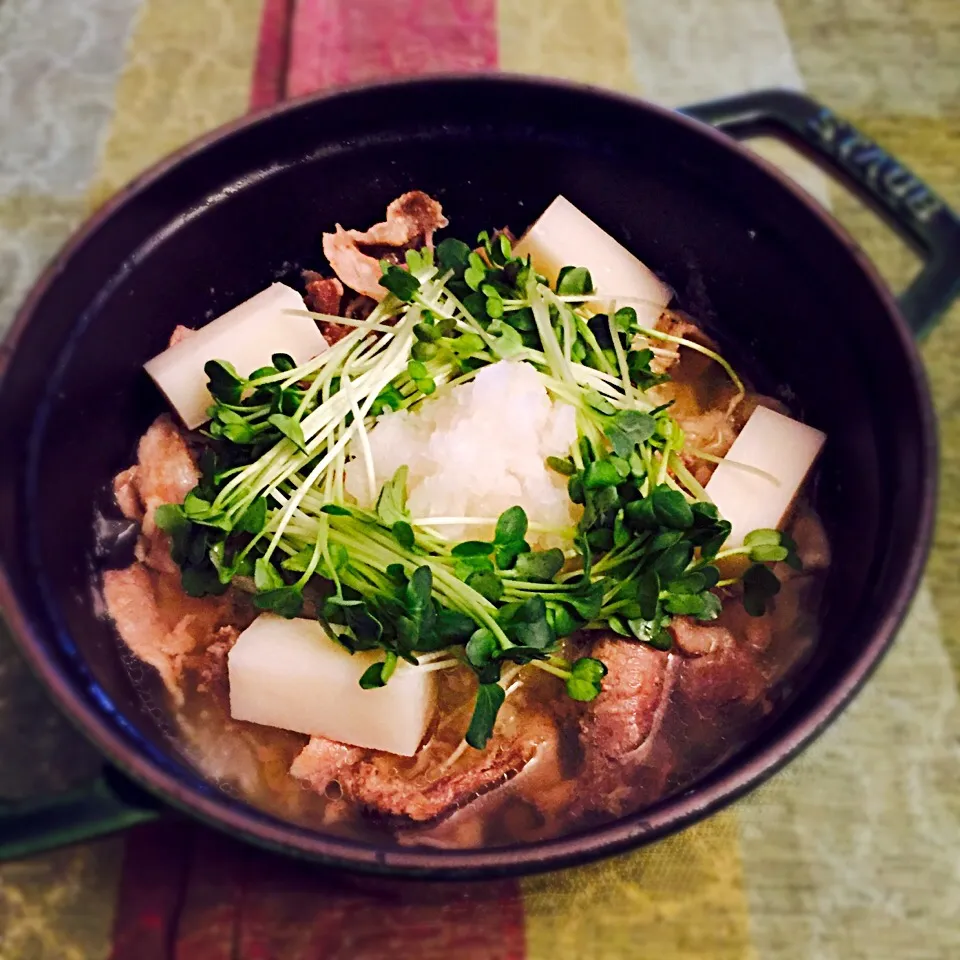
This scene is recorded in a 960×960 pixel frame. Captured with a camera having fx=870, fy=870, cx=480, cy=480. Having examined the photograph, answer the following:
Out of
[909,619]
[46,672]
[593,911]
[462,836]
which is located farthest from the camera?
[909,619]

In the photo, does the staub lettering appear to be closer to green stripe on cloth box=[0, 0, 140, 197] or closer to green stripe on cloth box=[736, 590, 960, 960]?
green stripe on cloth box=[736, 590, 960, 960]

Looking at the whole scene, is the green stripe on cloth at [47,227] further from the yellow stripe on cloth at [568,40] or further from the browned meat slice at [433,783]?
the yellow stripe on cloth at [568,40]

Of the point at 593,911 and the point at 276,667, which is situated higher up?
the point at 276,667

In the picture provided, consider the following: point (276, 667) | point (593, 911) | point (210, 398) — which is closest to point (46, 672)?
point (276, 667)

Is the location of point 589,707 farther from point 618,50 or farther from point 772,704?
point 618,50

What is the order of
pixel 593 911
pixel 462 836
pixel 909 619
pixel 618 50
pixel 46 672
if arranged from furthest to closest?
pixel 618 50
pixel 909 619
pixel 593 911
pixel 462 836
pixel 46 672
